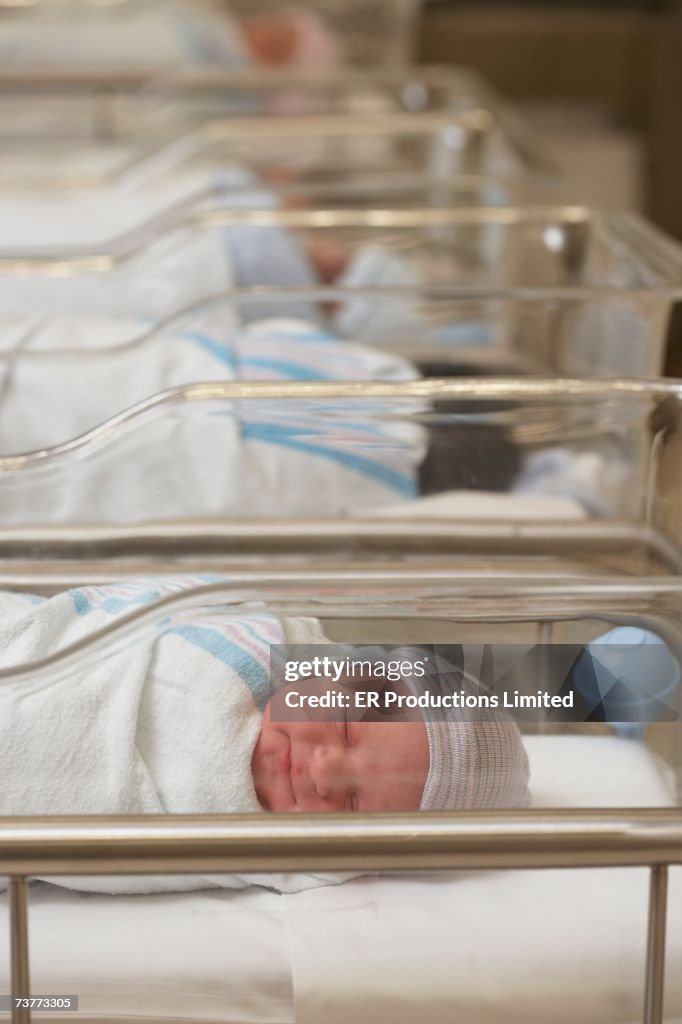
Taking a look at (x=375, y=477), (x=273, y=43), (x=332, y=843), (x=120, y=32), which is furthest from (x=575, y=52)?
(x=332, y=843)

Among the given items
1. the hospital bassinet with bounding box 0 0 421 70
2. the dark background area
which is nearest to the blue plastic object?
the hospital bassinet with bounding box 0 0 421 70

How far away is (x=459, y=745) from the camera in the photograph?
0.55m

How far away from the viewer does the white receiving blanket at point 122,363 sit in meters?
0.92

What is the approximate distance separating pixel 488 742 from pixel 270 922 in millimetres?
119

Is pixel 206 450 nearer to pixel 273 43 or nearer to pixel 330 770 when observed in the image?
pixel 330 770

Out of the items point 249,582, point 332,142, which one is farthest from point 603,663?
point 332,142

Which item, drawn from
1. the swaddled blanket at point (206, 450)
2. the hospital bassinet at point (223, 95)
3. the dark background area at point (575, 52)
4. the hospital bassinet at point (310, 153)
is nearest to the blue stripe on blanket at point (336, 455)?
the swaddled blanket at point (206, 450)

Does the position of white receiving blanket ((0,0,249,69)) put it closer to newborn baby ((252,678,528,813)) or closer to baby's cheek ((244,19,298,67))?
baby's cheek ((244,19,298,67))

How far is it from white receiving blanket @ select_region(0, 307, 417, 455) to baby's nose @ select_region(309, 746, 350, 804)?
37 cm

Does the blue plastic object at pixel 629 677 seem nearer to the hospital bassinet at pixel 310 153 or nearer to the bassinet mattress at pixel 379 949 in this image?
the bassinet mattress at pixel 379 949

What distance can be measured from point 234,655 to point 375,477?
293 millimetres

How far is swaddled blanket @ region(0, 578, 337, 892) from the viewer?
0.58 meters

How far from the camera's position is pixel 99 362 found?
941mm

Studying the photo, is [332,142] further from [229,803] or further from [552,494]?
[229,803]
